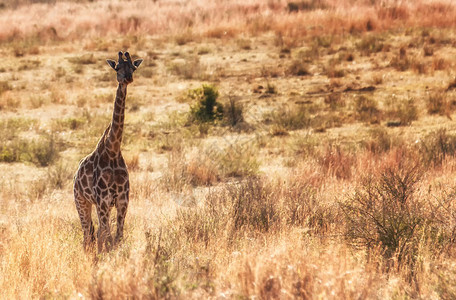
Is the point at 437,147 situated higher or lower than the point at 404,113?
higher

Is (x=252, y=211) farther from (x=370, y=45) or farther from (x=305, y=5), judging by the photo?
(x=305, y=5)

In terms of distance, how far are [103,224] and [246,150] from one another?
6150 millimetres

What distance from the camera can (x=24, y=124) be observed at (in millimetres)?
14516

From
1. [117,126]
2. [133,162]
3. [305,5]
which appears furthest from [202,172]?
[305,5]

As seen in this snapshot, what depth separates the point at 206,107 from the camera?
1434cm

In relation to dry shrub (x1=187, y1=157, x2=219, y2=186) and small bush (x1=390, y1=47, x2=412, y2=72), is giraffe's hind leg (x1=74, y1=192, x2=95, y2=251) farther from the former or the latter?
small bush (x1=390, y1=47, x2=412, y2=72)

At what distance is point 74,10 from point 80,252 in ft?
107

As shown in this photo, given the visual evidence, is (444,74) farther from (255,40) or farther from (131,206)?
(131,206)

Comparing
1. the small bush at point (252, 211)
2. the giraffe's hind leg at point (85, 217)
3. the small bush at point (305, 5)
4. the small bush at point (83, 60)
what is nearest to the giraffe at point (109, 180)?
the giraffe's hind leg at point (85, 217)

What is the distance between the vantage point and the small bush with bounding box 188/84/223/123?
1422 centimetres

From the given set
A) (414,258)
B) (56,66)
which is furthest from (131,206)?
(56,66)

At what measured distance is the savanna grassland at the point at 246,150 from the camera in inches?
198

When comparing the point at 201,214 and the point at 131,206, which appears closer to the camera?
the point at 201,214

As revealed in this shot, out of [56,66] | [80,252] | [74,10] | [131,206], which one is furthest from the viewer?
[74,10]
